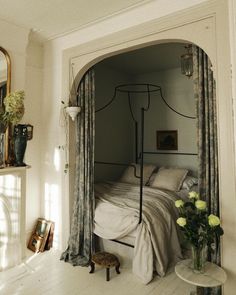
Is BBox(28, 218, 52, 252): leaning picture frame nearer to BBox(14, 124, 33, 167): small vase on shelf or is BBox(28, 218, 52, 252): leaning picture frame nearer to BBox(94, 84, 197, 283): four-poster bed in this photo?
BBox(94, 84, 197, 283): four-poster bed

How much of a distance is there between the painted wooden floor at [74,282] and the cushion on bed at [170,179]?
139 cm

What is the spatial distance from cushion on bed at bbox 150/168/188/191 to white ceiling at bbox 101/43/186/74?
1916mm

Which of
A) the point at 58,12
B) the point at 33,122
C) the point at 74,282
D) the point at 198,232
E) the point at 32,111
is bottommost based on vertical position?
the point at 74,282

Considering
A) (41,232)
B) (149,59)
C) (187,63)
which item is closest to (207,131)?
(187,63)

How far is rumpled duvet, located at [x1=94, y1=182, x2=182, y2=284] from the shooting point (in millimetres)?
2572

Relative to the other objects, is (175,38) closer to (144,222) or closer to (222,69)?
(222,69)

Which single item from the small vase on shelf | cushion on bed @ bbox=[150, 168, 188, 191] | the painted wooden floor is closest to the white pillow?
cushion on bed @ bbox=[150, 168, 188, 191]

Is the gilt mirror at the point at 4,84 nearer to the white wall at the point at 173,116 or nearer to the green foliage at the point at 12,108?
the green foliage at the point at 12,108

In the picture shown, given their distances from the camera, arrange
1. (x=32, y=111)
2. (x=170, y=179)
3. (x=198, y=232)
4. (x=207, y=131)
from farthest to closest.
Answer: (x=170, y=179) < (x=32, y=111) < (x=207, y=131) < (x=198, y=232)

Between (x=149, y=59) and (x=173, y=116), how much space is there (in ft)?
3.86

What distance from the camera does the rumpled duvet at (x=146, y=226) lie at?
2.57 metres

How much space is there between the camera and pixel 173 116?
4582 millimetres

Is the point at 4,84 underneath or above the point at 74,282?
above

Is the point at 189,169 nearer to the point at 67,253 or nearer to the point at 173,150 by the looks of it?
the point at 173,150
